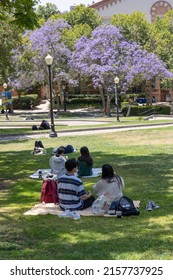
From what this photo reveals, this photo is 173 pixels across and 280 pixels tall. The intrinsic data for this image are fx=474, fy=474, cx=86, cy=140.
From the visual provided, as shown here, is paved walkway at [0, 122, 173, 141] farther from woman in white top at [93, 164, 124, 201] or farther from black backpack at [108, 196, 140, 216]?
black backpack at [108, 196, 140, 216]

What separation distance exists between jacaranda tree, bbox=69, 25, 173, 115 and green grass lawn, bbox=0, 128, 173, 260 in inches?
1064

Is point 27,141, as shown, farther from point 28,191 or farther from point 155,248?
point 155,248

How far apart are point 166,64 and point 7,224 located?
4049 cm

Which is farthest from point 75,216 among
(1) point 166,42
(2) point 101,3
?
(2) point 101,3

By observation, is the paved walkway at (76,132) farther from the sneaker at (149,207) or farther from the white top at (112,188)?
the sneaker at (149,207)

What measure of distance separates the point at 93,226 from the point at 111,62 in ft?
110

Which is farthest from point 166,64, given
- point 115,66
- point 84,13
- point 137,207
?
point 137,207

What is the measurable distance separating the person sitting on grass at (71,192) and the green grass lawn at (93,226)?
0.40 meters

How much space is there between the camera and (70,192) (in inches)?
306

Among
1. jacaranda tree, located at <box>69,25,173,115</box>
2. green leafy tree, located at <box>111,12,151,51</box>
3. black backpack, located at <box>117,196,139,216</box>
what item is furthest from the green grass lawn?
green leafy tree, located at <box>111,12,151,51</box>

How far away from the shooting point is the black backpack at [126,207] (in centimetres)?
745

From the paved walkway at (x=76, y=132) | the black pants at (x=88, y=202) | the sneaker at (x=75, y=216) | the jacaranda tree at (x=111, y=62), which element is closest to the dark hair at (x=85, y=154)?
the black pants at (x=88, y=202)

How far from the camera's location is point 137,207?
311 inches

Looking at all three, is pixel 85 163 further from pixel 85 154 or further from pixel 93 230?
pixel 93 230
